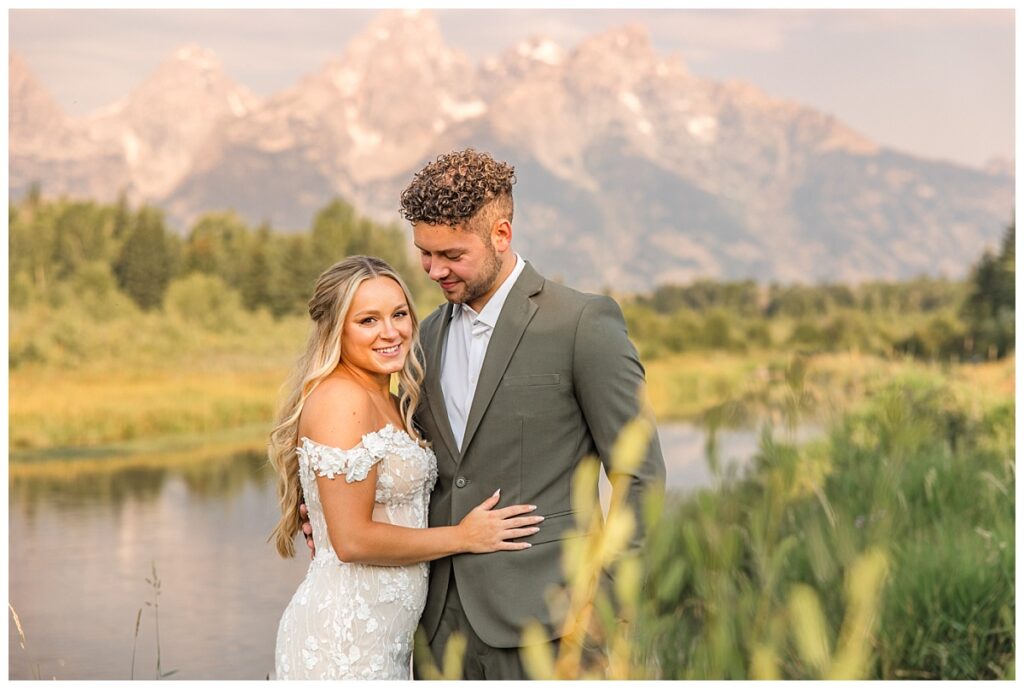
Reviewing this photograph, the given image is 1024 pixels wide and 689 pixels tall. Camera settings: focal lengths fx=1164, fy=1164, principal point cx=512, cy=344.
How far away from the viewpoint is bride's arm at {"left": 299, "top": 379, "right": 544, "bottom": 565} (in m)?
2.67

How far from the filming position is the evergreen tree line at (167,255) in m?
27.1

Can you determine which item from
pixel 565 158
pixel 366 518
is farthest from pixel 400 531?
pixel 565 158

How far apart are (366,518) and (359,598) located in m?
0.24

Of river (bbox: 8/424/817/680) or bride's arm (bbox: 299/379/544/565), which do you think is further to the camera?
river (bbox: 8/424/817/680)

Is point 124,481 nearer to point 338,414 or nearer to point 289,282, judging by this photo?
point 289,282

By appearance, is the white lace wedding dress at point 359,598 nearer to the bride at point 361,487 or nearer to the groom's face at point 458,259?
the bride at point 361,487

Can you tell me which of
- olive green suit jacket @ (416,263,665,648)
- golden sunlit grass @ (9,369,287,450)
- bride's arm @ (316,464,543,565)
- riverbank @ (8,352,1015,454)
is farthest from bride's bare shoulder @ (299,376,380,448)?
golden sunlit grass @ (9,369,287,450)

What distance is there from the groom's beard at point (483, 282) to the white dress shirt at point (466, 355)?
0.13ft

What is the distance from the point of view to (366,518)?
2.74 meters

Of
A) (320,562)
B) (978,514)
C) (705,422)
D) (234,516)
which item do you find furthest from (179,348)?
(705,422)

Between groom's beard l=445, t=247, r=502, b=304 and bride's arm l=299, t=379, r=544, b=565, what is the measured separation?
1.11ft

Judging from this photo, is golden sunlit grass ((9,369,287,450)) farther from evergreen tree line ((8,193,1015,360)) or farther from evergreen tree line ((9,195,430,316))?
evergreen tree line ((9,195,430,316))

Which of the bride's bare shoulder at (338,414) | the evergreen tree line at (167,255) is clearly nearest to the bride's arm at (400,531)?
the bride's bare shoulder at (338,414)

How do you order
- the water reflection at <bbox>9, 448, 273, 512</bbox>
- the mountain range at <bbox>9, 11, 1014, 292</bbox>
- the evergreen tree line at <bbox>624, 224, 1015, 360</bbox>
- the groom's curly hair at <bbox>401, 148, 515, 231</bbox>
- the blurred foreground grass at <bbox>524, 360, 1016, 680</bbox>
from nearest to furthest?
1. the blurred foreground grass at <bbox>524, 360, 1016, 680</bbox>
2. the groom's curly hair at <bbox>401, 148, 515, 231</bbox>
3. the water reflection at <bbox>9, 448, 273, 512</bbox>
4. the evergreen tree line at <bbox>624, 224, 1015, 360</bbox>
5. the mountain range at <bbox>9, 11, 1014, 292</bbox>
